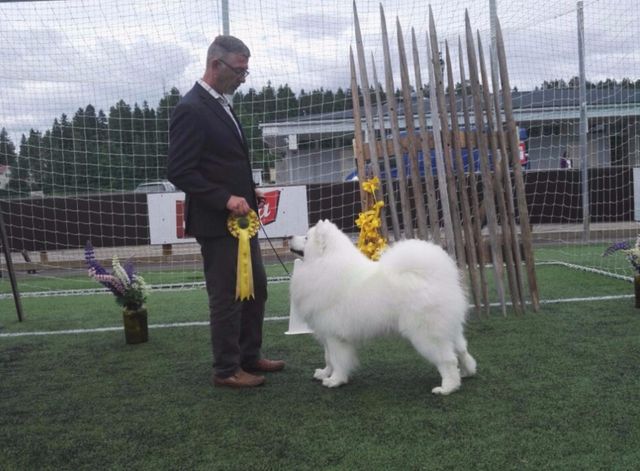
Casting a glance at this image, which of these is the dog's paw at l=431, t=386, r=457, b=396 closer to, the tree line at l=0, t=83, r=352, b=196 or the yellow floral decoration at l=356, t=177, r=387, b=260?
the yellow floral decoration at l=356, t=177, r=387, b=260

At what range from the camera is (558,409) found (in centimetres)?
276

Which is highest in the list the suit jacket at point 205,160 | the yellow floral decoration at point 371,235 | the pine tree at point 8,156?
the pine tree at point 8,156

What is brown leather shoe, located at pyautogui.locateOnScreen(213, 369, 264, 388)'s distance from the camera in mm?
3354

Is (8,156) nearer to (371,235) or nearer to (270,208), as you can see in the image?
(270,208)

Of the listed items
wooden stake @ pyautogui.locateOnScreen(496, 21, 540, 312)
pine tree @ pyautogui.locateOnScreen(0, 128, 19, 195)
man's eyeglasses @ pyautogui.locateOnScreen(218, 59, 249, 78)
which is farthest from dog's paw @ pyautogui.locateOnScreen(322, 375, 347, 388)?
pine tree @ pyautogui.locateOnScreen(0, 128, 19, 195)

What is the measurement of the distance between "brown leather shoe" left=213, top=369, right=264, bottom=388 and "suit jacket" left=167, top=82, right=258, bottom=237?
0.86 meters

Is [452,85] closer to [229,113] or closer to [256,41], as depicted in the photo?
[229,113]

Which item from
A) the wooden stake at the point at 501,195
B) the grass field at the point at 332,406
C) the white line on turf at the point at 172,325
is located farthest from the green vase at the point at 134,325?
the wooden stake at the point at 501,195

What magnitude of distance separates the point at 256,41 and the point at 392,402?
4.92m

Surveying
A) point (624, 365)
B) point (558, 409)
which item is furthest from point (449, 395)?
point (624, 365)

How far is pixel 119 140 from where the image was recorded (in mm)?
7816

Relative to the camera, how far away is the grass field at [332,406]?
2338 millimetres

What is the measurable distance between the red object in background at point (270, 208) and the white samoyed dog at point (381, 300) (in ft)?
16.9

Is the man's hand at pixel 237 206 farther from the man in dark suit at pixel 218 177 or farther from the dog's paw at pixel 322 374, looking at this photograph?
the dog's paw at pixel 322 374
